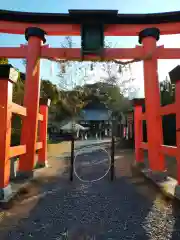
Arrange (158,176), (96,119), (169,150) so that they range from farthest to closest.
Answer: (96,119) → (158,176) → (169,150)

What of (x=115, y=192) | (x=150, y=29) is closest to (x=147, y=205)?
(x=115, y=192)

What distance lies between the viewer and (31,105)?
6859 mm

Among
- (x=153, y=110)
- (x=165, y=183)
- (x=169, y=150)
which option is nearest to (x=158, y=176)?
(x=165, y=183)

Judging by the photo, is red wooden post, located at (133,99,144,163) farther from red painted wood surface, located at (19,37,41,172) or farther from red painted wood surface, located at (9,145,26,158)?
red painted wood surface, located at (9,145,26,158)

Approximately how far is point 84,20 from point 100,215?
5523 millimetres

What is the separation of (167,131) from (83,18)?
8.66 m

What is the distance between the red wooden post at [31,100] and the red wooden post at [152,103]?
3.22 meters

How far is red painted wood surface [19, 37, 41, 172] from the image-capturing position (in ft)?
22.1

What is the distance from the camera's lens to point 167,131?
43.7 ft

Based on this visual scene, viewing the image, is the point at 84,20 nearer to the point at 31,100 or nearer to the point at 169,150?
the point at 31,100

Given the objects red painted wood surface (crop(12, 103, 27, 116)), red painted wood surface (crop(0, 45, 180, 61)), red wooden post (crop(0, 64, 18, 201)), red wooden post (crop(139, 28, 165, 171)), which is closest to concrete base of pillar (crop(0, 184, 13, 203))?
red wooden post (crop(0, 64, 18, 201))

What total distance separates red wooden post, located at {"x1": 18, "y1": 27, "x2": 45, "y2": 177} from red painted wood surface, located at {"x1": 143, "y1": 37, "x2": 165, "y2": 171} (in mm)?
3237

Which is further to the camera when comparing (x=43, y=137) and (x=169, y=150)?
(x=43, y=137)

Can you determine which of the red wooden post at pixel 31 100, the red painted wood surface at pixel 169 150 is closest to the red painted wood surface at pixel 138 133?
the red painted wood surface at pixel 169 150
